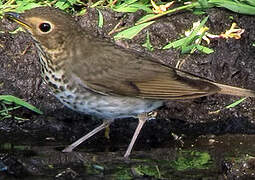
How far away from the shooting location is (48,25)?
6855 millimetres

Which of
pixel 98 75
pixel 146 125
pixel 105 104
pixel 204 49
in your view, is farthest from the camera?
pixel 204 49

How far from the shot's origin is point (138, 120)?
7.79 m

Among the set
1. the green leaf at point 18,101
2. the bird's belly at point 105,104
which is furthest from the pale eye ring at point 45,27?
the green leaf at point 18,101

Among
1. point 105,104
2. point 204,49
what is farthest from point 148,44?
point 105,104

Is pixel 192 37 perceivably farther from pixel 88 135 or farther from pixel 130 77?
pixel 88 135

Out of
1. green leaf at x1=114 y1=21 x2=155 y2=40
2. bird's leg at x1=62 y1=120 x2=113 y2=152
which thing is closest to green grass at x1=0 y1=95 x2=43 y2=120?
bird's leg at x1=62 y1=120 x2=113 y2=152

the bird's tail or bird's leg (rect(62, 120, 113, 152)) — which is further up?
the bird's tail

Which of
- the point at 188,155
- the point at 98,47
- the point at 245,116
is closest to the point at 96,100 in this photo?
the point at 98,47

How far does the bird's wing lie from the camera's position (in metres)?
6.97

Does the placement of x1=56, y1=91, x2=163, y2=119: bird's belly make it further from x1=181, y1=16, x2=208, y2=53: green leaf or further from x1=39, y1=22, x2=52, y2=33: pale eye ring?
x1=181, y1=16, x2=208, y2=53: green leaf

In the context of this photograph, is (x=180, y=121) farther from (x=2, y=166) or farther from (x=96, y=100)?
(x=2, y=166)

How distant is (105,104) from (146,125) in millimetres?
935

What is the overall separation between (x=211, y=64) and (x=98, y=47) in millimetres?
1637

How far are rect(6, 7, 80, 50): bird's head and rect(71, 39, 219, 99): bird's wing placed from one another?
198 mm
